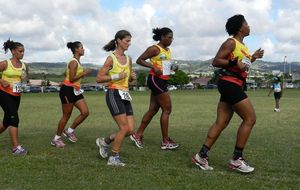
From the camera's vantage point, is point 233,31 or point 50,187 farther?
point 233,31

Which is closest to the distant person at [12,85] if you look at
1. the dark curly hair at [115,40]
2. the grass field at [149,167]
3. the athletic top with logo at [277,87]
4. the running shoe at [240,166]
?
the grass field at [149,167]

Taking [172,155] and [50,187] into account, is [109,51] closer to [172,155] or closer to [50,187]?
[172,155]

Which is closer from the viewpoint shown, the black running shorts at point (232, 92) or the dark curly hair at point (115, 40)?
the black running shorts at point (232, 92)

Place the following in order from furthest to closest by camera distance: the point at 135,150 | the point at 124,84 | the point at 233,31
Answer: the point at 135,150, the point at 124,84, the point at 233,31

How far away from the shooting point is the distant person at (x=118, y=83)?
303 inches

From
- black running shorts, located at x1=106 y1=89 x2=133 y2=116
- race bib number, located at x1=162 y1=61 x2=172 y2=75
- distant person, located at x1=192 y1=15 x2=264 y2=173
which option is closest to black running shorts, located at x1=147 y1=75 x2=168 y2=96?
race bib number, located at x1=162 y1=61 x2=172 y2=75

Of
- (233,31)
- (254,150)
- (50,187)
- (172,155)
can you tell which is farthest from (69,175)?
(254,150)

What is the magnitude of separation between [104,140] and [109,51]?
1562 millimetres

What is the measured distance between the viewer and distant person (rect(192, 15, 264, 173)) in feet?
23.2

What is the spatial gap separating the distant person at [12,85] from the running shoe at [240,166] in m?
3.90

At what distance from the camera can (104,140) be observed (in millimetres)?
8344

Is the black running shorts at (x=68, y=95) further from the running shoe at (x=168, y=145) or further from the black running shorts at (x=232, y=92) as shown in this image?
the black running shorts at (x=232, y=92)

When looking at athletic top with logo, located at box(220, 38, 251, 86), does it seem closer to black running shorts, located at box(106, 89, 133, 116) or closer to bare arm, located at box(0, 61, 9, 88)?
black running shorts, located at box(106, 89, 133, 116)

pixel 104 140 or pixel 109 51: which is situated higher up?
pixel 109 51
